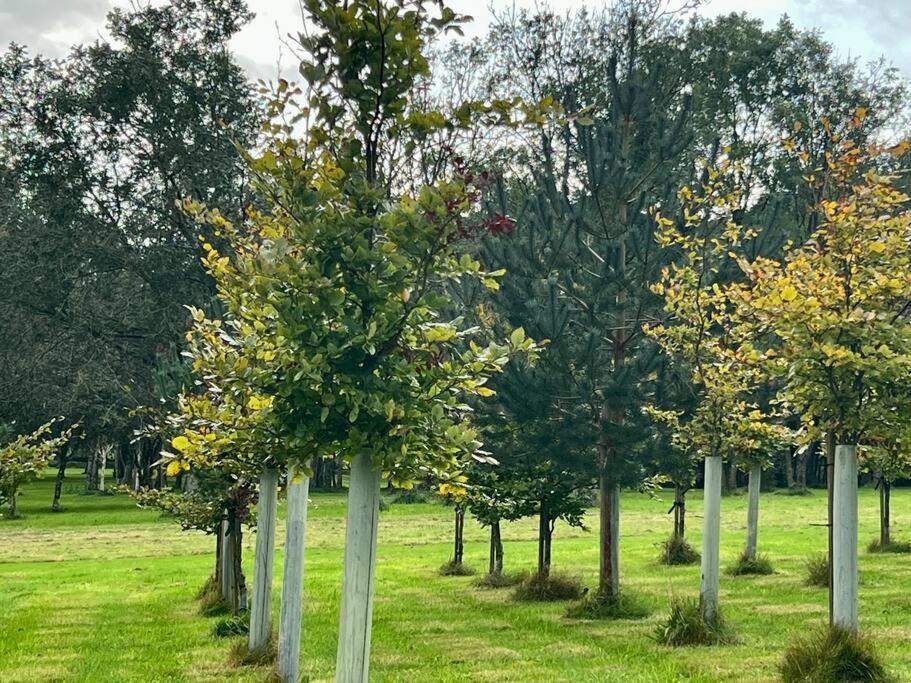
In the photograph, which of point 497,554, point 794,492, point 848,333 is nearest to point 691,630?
point 848,333

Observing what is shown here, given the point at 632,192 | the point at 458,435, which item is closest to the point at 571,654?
the point at 458,435

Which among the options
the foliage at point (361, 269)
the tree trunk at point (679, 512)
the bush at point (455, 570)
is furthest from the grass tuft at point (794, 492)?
the foliage at point (361, 269)

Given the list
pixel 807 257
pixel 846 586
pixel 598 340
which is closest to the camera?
pixel 846 586

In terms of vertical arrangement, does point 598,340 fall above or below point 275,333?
above

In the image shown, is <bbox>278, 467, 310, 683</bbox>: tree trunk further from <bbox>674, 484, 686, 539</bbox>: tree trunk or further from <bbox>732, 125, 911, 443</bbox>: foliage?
<bbox>674, 484, 686, 539</bbox>: tree trunk

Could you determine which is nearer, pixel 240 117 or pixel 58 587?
pixel 58 587

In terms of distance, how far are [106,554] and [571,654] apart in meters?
17.0

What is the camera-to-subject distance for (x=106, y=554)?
22484mm

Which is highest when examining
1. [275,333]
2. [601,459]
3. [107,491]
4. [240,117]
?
[240,117]

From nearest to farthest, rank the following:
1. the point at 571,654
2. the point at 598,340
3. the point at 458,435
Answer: the point at 458,435
the point at 571,654
the point at 598,340

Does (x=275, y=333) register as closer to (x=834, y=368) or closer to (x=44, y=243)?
(x=834, y=368)

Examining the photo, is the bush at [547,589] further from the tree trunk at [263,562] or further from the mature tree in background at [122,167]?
the mature tree in background at [122,167]

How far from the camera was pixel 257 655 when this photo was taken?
328 inches

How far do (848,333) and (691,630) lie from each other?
12.8 feet
